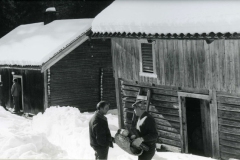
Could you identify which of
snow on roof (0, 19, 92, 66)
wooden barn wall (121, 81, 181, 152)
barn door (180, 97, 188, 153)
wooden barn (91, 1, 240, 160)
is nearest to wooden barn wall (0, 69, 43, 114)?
snow on roof (0, 19, 92, 66)

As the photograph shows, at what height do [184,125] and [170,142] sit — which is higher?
[184,125]

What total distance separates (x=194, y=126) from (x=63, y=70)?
8.15 metres

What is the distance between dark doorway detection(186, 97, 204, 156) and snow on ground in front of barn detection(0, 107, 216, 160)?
77.2 inches

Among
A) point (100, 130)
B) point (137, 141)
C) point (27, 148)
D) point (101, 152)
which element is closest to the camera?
point (137, 141)

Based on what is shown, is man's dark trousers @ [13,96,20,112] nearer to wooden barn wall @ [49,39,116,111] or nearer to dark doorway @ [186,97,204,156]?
wooden barn wall @ [49,39,116,111]

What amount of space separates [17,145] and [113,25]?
496cm

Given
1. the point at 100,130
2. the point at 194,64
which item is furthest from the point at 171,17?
the point at 100,130

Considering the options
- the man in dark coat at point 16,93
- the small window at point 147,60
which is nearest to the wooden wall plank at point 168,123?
the small window at point 147,60

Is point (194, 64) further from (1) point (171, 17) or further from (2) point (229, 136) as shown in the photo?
(2) point (229, 136)

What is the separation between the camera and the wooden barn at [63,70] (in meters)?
17.5

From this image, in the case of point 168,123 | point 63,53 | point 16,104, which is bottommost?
point 16,104

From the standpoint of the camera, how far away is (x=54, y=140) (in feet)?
41.2

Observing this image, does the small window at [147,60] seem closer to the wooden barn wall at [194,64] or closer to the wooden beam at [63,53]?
the wooden barn wall at [194,64]

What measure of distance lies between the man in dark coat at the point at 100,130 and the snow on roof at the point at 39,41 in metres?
10.4
